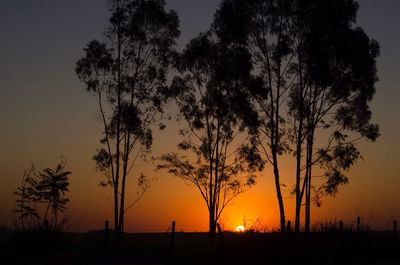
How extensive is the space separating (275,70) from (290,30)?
2.65 meters

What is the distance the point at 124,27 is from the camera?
144 feet

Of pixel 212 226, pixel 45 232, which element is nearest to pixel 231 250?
pixel 45 232

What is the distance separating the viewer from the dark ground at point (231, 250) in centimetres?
2778

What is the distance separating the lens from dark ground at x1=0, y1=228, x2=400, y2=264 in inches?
1094

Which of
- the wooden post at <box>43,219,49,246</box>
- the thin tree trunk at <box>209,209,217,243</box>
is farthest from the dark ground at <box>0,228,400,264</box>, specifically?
the thin tree trunk at <box>209,209,217,243</box>

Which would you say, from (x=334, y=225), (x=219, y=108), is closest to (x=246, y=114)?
(x=219, y=108)

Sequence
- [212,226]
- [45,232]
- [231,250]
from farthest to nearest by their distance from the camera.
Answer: [212,226] < [45,232] < [231,250]

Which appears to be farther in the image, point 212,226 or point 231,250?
point 212,226

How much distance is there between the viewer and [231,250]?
91.3 ft

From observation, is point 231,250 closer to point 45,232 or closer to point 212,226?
point 45,232

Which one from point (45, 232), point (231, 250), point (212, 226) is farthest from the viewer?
point (212, 226)

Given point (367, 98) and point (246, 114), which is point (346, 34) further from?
point (246, 114)

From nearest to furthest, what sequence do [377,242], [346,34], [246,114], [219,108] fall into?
1. [377,242]
2. [346,34]
3. [246,114]
4. [219,108]

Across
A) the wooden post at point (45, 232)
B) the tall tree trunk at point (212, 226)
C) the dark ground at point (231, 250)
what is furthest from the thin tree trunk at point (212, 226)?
the wooden post at point (45, 232)
